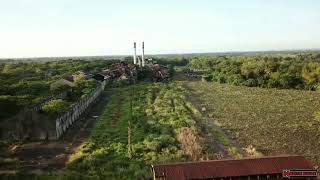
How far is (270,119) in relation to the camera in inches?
1505

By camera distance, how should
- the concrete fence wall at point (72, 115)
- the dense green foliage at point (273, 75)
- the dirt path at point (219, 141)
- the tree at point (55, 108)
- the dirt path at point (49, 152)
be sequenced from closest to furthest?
the dirt path at point (49, 152) < the dirt path at point (219, 141) < the concrete fence wall at point (72, 115) < the tree at point (55, 108) < the dense green foliage at point (273, 75)

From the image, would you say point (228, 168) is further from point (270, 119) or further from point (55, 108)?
point (270, 119)

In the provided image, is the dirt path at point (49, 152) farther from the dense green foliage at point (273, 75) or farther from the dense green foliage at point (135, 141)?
the dense green foliage at point (273, 75)

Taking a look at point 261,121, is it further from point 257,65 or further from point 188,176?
point 257,65

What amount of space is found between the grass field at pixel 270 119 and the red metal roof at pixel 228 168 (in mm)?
7568

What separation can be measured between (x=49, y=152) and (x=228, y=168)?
45.1 ft

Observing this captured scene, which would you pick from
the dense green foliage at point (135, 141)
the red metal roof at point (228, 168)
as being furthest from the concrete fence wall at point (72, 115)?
the red metal roof at point (228, 168)

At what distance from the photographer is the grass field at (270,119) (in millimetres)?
28694

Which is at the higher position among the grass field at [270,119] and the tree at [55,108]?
the tree at [55,108]

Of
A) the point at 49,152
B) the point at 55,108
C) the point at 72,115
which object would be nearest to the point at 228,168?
the point at 49,152

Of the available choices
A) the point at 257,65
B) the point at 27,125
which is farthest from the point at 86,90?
the point at 257,65

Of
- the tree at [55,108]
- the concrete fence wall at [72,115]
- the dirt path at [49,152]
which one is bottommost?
the dirt path at [49,152]

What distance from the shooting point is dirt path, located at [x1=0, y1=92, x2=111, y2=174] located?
2347 centimetres

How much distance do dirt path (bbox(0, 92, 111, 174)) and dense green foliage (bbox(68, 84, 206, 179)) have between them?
787 millimetres
